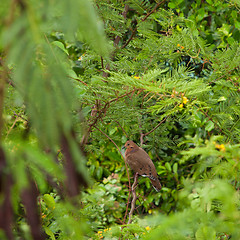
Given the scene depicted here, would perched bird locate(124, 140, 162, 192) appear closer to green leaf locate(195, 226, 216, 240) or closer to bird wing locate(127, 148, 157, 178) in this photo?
bird wing locate(127, 148, 157, 178)

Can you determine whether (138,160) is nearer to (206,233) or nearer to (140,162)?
(140,162)

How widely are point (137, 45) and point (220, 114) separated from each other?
56cm

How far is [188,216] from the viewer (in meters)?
0.70

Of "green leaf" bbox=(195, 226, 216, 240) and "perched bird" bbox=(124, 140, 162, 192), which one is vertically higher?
"green leaf" bbox=(195, 226, 216, 240)

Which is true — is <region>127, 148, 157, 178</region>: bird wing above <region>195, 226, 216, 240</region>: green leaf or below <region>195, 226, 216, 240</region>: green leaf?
below

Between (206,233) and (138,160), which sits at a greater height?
(206,233)

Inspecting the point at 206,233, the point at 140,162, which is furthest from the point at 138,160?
the point at 206,233

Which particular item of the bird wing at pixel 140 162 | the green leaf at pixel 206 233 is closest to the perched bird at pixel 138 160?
the bird wing at pixel 140 162

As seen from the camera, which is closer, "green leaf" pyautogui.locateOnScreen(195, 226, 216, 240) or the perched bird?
"green leaf" pyautogui.locateOnScreen(195, 226, 216, 240)

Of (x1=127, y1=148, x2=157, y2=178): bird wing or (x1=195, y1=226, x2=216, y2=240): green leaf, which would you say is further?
(x1=127, y1=148, x2=157, y2=178): bird wing

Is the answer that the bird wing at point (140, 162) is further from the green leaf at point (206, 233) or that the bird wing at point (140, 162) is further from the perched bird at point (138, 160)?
the green leaf at point (206, 233)

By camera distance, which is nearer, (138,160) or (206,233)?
(206,233)

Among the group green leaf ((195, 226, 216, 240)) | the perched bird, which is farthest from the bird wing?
green leaf ((195, 226, 216, 240))

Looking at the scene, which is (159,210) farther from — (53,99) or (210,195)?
(53,99)
